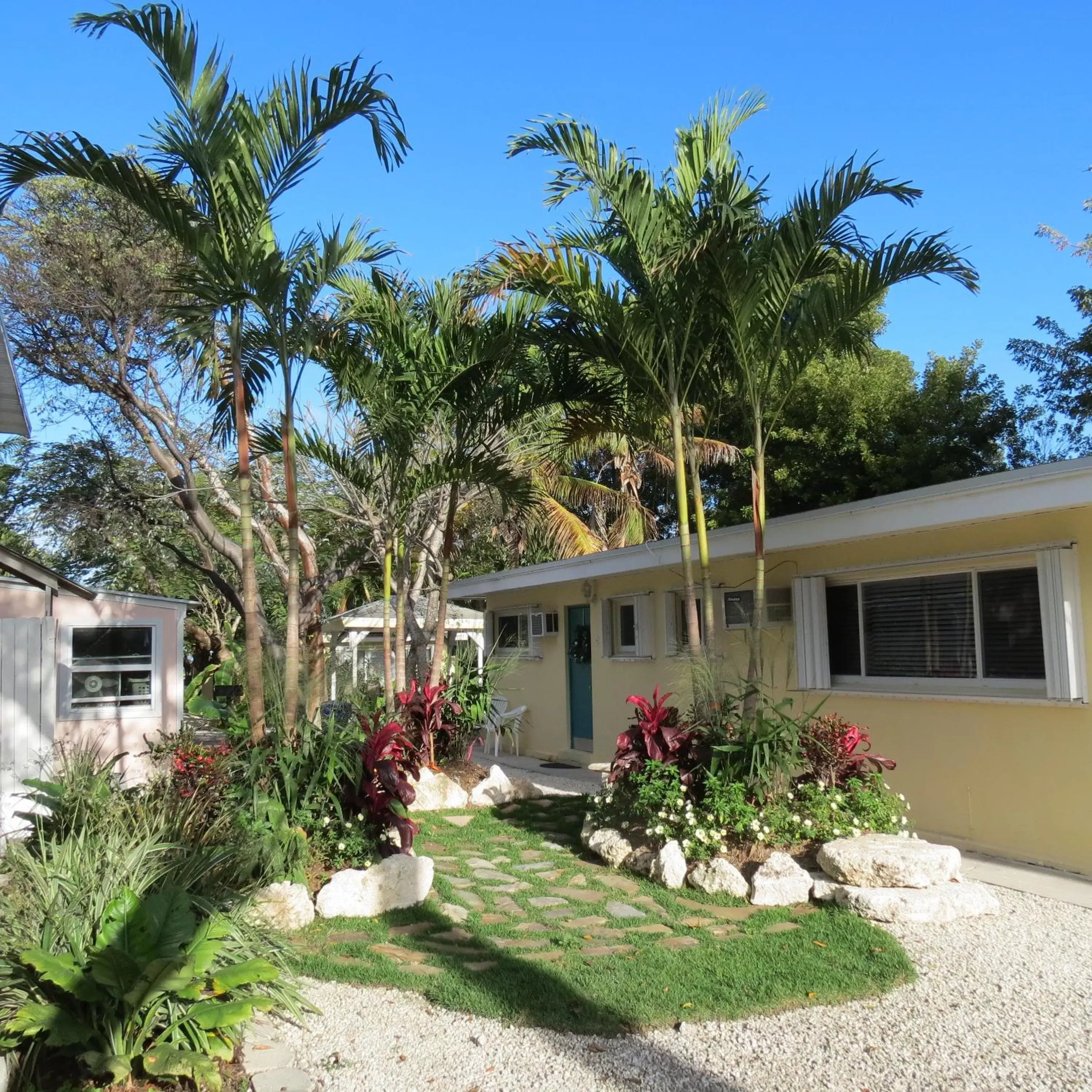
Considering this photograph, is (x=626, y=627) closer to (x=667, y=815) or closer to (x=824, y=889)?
(x=667, y=815)

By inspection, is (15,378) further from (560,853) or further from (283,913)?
(560,853)

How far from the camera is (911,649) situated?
8.12 meters

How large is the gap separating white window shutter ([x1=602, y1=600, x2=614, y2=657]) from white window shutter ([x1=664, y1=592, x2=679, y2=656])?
48.0 inches

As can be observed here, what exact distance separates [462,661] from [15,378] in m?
6.05

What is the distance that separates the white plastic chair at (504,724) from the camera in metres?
12.3

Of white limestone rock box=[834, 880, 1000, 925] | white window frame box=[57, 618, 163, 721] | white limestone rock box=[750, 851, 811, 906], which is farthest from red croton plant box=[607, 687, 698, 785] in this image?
white window frame box=[57, 618, 163, 721]

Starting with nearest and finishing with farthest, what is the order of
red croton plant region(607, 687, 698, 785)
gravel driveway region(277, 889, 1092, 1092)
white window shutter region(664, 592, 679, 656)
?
gravel driveway region(277, 889, 1092, 1092) → red croton plant region(607, 687, 698, 785) → white window shutter region(664, 592, 679, 656)

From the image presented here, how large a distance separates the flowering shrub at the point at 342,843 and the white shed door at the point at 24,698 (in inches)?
126

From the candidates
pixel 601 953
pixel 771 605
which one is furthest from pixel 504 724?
pixel 601 953

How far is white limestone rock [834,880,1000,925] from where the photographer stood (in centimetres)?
562

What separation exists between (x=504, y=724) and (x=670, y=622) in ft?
12.1

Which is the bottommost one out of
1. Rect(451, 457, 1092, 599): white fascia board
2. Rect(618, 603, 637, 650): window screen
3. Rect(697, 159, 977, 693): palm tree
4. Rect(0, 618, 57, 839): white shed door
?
→ Rect(0, 618, 57, 839): white shed door

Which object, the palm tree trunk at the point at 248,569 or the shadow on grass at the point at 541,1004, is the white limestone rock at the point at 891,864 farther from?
the palm tree trunk at the point at 248,569

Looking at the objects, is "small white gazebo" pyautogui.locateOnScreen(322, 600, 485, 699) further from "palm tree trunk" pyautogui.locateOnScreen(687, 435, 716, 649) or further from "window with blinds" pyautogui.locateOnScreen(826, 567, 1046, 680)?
"palm tree trunk" pyautogui.locateOnScreen(687, 435, 716, 649)
